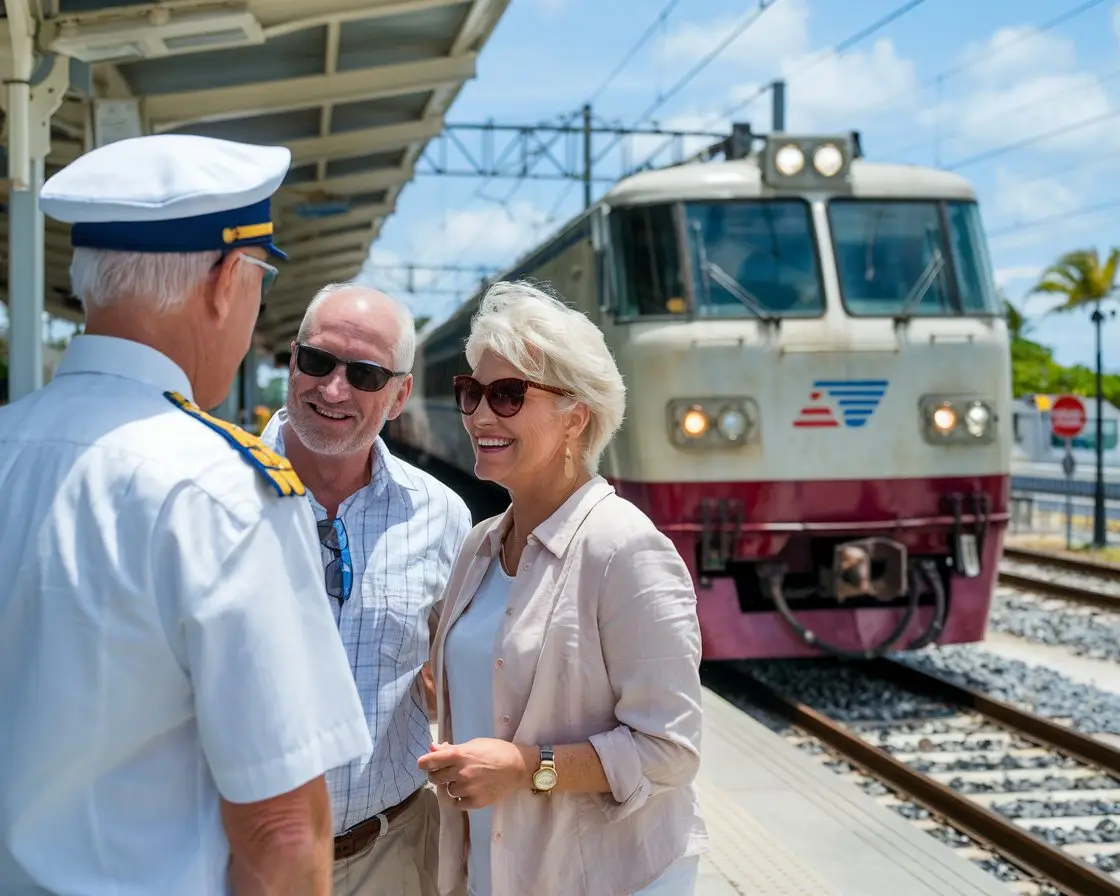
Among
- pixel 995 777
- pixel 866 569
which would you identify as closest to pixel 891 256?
pixel 866 569

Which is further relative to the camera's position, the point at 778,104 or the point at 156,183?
the point at 778,104

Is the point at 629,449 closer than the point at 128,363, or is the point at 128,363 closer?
the point at 128,363

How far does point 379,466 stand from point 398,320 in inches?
13.4

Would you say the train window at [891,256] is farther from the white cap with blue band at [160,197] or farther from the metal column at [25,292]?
the white cap with blue band at [160,197]

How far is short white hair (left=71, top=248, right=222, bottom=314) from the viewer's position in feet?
4.90

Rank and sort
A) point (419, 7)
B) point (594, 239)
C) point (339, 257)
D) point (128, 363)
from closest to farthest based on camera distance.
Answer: point (128, 363)
point (594, 239)
point (419, 7)
point (339, 257)

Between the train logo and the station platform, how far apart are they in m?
2.26

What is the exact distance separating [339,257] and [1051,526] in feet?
40.5

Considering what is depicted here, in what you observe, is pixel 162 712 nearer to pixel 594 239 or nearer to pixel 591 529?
pixel 591 529

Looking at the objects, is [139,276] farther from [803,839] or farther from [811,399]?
[811,399]

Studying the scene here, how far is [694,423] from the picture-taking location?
7.58 metres

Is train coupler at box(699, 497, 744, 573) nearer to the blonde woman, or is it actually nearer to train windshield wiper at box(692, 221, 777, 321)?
train windshield wiper at box(692, 221, 777, 321)

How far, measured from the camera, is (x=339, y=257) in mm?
21359

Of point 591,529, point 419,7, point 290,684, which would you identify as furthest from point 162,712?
point 419,7
